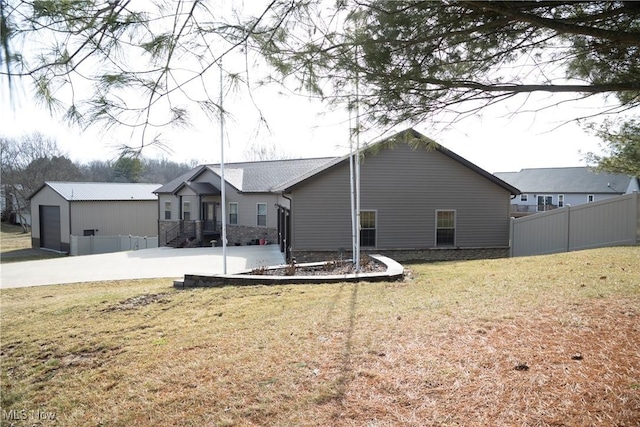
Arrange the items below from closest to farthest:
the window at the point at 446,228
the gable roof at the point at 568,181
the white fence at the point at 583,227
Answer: the white fence at the point at 583,227 → the window at the point at 446,228 → the gable roof at the point at 568,181

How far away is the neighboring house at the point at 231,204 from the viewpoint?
75.4 ft

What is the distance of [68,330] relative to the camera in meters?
6.70

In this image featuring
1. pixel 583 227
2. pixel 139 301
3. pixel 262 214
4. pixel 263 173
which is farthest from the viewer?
pixel 263 173

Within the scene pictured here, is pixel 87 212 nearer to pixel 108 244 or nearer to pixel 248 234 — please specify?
pixel 108 244

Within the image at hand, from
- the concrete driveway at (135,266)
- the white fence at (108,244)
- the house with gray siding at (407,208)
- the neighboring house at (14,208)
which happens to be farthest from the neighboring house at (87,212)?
the house with gray siding at (407,208)

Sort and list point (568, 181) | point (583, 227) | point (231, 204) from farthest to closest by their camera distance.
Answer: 1. point (568, 181)
2. point (231, 204)
3. point (583, 227)

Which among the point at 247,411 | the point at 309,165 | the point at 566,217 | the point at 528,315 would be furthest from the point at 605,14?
the point at 309,165

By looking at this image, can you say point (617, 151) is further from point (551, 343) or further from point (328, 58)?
point (328, 58)

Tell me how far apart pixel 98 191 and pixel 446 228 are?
76.2 feet

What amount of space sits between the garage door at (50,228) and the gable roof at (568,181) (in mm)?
41167

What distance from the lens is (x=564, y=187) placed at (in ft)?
139

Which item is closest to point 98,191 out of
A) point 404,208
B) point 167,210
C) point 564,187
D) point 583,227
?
point 167,210

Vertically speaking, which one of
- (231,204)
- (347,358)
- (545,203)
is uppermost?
(545,203)

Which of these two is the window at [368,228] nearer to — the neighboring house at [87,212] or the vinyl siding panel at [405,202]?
the vinyl siding panel at [405,202]
